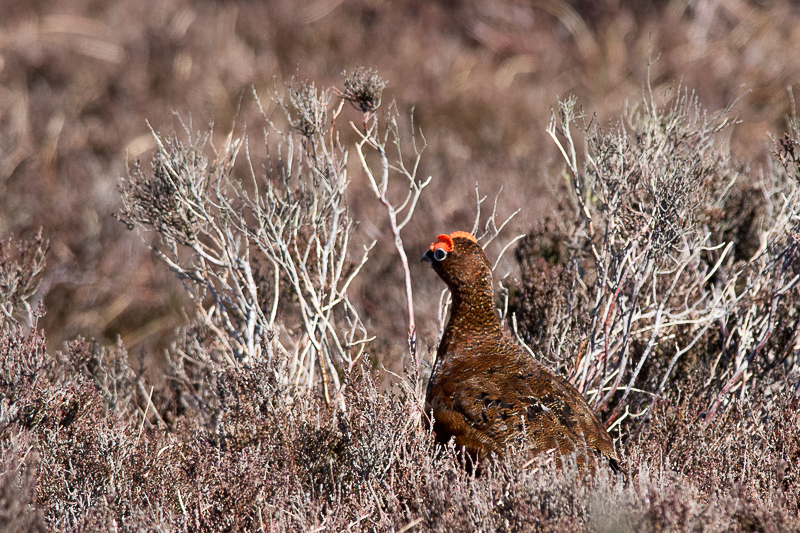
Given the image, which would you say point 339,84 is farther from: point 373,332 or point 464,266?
point 464,266

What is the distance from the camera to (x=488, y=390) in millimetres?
3053

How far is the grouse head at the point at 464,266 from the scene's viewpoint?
341 cm

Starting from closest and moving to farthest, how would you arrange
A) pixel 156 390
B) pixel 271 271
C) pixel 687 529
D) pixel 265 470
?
pixel 687 529, pixel 265 470, pixel 271 271, pixel 156 390

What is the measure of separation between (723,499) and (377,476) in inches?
51.8

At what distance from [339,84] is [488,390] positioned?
7.59 m

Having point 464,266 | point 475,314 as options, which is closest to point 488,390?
point 475,314

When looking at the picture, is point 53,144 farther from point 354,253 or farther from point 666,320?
point 666,320

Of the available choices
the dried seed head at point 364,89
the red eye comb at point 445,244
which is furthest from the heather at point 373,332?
the red eye comb at point 445,244

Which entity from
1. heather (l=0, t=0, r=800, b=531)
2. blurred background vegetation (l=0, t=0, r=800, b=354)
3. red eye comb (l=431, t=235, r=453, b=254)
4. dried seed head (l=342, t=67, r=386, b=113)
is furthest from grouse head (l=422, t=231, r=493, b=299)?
blurred background vegetation (l=0, t=0, r=800, b=354)

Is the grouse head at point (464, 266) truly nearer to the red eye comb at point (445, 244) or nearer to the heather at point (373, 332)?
the red eye comb at point (445, 244)

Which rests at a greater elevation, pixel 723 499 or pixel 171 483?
pixel 723 499

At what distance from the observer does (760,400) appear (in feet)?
11.6

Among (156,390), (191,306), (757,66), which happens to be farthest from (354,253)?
(757,66)

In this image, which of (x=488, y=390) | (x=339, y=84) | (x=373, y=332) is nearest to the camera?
(x=488, y=390)
